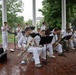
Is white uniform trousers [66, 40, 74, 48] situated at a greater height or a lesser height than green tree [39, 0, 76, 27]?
lesser

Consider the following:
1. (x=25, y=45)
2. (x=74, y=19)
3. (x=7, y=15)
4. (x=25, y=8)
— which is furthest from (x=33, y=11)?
(x=25, y=45)

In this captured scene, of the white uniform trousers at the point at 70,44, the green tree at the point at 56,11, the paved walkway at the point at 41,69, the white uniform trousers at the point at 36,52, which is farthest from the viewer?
the green tree at the point at 56,11

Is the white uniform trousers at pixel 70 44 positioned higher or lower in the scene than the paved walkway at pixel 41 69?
higher

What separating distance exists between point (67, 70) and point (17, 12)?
19.3ft

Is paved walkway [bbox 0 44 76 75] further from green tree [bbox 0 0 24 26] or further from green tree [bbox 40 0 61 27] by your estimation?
green tree [bbox 40 0 61 27]

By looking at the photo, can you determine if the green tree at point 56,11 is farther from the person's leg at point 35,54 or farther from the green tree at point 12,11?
the person's leg at point 35,54

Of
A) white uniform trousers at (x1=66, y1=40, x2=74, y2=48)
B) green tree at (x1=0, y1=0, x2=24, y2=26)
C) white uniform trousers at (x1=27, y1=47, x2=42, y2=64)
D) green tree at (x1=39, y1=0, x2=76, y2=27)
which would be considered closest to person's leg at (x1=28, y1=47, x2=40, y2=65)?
white uniform trousers at (x1=27, y1=47, x2=42, y2=64)

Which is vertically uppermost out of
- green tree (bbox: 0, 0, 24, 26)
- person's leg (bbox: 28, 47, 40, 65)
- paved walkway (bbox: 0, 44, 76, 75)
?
green tree (bbox: 0, 0, 24, 26)

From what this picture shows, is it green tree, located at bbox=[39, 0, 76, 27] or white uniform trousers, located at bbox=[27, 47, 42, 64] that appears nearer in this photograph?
white uniform trousers, located at bbox=[27, 47, 42, 64]

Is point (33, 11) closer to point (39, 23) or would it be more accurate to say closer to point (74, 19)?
point (39, 23)

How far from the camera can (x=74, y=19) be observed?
1209cm

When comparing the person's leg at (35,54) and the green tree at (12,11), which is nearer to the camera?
the person's leg at (35,54)

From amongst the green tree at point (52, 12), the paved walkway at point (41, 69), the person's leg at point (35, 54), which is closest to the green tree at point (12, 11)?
the green tree at point (52, 12)

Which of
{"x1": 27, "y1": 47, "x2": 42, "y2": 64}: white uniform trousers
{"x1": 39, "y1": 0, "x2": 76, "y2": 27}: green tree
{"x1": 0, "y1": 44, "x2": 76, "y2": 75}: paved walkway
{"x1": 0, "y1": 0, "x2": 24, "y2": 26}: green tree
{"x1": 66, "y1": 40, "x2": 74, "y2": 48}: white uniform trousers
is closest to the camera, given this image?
{"x1": 0, "y1": 44, "x2": 76, "y2": 75}: paved walkway
